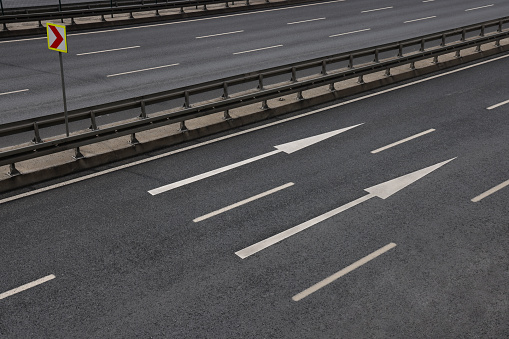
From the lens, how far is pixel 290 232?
10.7m

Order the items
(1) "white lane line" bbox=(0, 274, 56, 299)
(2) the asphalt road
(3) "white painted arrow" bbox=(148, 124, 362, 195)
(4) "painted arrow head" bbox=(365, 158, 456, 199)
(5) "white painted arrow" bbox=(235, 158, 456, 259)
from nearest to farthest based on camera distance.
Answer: (1) "white lane line" bbox=(0, 274, 56, 299) → (5) "white painted arrow" bbox=(235, 158, 456, 259) → (4) "painted arrow head" bbox=(365, 158, 456, 199) → (3) "white painted arrow" bbox=(148, 124, 362, 195) → (2) the asphalt road

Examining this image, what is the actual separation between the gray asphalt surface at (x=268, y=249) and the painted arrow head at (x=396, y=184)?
0.17 meters

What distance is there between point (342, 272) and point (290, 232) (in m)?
1.46

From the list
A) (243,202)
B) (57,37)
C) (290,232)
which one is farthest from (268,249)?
(57,37)

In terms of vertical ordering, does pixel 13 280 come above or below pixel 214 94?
below

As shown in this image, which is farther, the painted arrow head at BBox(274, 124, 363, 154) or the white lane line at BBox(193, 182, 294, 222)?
the painted arrow head at BBox(274, 124, 363, 154)

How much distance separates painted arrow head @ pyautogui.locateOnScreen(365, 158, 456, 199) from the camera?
12.2 meters

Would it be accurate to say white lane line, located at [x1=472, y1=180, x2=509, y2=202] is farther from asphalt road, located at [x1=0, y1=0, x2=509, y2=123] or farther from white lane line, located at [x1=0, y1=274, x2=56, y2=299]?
asphalt road, located at [x1=0, y1=0, x2=509, y2=123]

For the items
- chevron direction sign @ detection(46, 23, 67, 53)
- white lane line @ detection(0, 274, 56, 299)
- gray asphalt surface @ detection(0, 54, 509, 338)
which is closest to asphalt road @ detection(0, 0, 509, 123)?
chevron direction sign @ detection(46, 23, 67, 53)

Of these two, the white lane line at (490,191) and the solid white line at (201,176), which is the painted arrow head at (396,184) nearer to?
the white lane line at (490,191)

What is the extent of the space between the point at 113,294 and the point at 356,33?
2175 centimetres

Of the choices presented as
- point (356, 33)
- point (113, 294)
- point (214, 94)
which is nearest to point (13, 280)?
point (113, 294)

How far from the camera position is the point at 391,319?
27.9 ft

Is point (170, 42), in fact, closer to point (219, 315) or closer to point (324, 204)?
point (324, 204)
